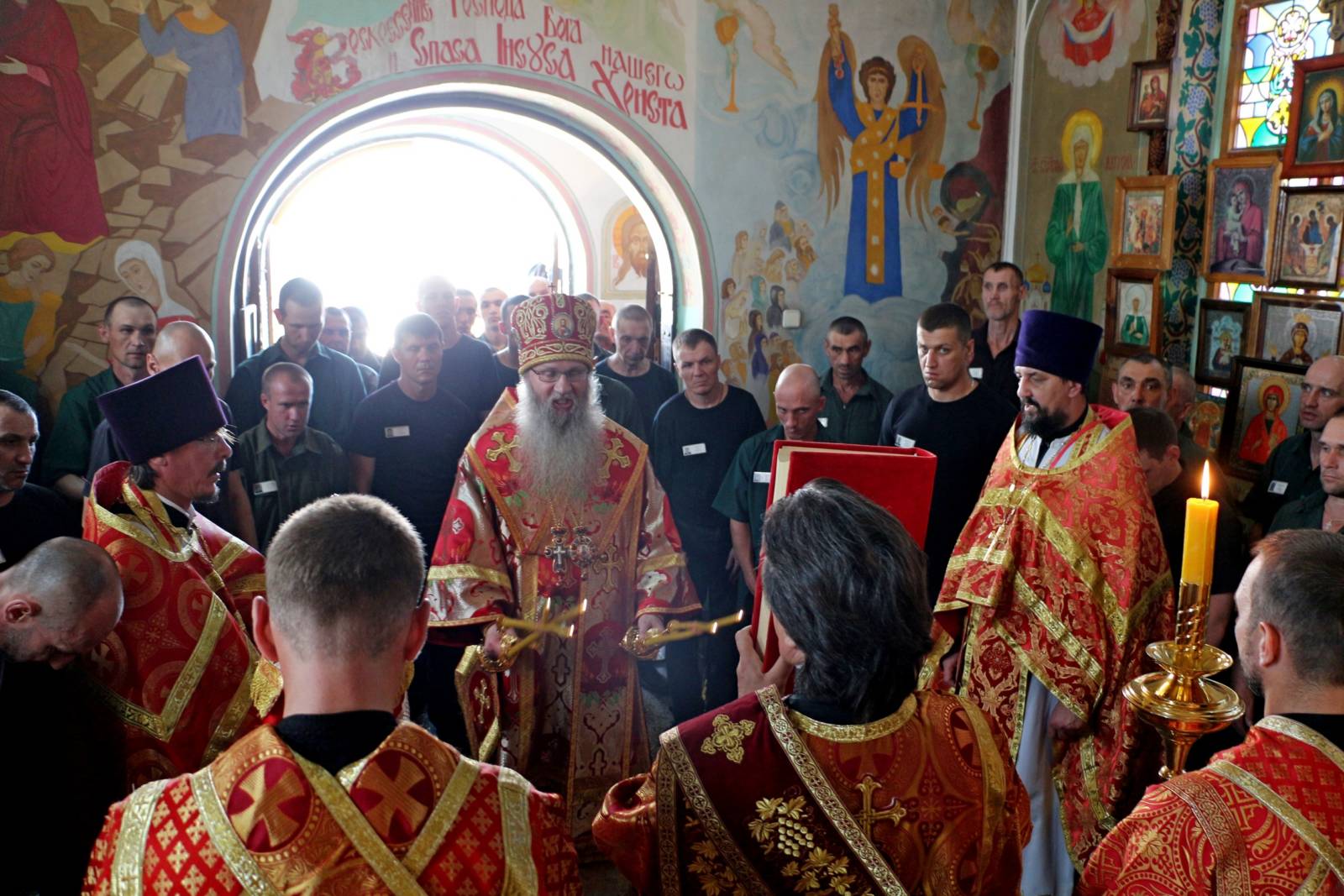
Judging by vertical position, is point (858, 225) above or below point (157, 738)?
above

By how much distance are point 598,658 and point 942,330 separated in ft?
7.19

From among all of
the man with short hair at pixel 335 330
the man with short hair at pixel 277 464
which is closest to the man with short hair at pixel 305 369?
the man with short hair at pixel 277 464

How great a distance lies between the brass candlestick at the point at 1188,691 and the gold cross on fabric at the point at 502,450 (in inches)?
95.5

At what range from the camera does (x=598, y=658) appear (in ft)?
12.7

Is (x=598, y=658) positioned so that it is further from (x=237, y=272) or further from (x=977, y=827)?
(x=237, y=272)

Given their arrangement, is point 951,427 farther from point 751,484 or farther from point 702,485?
point 702,485

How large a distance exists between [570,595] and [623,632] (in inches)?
9.4

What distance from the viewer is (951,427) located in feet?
16.4

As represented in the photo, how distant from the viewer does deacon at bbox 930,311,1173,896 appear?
367 cm

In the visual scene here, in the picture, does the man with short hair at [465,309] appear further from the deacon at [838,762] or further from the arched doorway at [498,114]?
the deacon at [838,762]

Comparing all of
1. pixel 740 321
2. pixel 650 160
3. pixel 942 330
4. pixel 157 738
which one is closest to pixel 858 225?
pixel 740 321

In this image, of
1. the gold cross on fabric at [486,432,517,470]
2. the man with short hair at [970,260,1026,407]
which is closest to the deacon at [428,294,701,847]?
the gold cross on fabric at [486,432,517,470]

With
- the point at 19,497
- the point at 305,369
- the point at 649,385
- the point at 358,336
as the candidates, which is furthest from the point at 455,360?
the point at 19,497

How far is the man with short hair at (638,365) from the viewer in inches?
259
